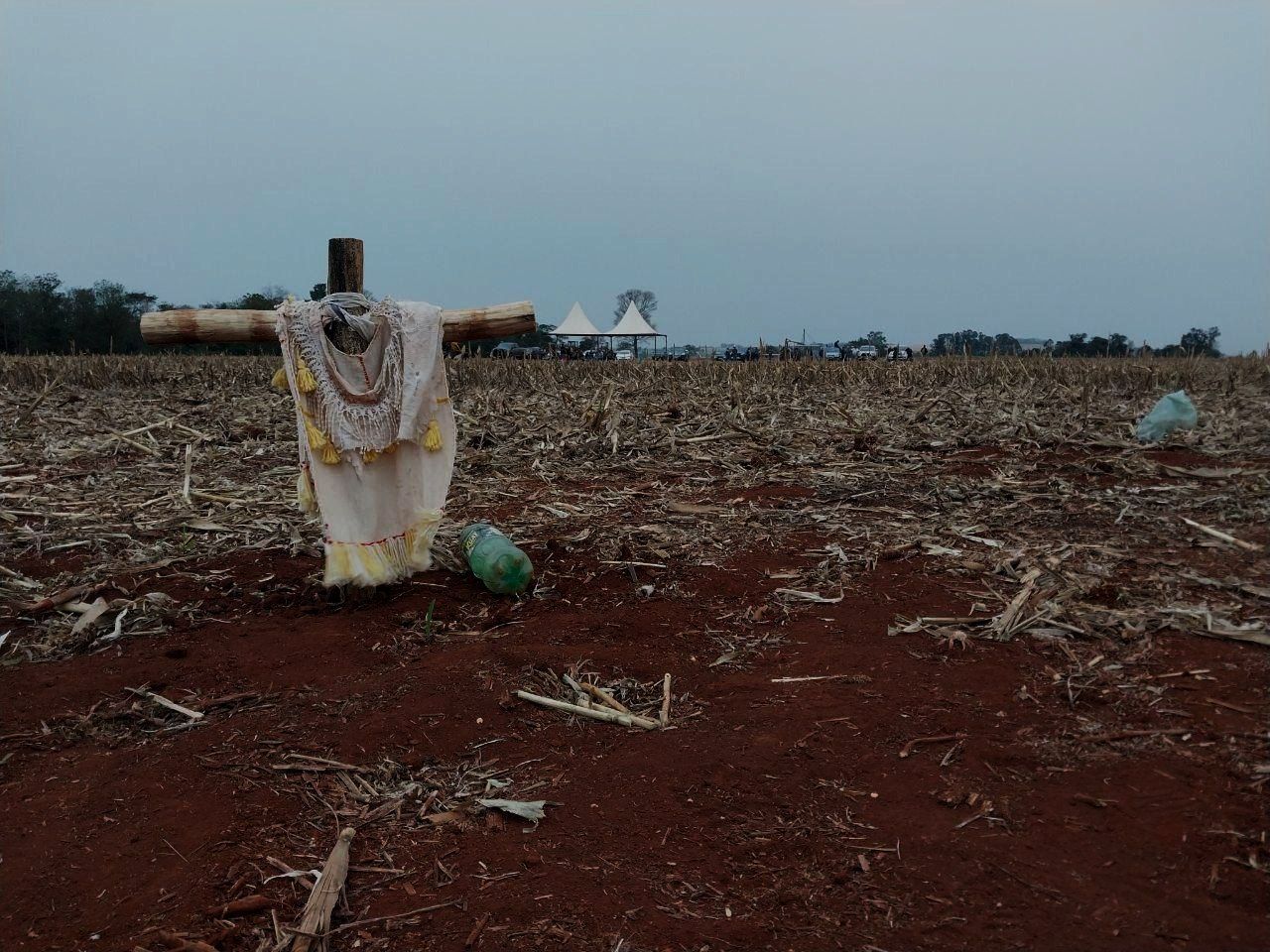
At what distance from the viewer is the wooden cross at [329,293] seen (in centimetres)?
430

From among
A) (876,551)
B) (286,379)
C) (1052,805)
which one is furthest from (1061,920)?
(286,379)

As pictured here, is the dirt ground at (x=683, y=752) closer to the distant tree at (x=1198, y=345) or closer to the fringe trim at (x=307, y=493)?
the fringe trim at (x=307, y=493)

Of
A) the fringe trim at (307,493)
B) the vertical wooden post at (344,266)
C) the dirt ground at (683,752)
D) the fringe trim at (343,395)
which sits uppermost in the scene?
the vertical wooden post at (344,266)

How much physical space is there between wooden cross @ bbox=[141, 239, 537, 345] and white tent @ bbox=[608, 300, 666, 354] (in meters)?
37.8

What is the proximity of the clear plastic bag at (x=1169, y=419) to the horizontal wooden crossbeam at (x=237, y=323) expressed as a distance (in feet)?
24.1

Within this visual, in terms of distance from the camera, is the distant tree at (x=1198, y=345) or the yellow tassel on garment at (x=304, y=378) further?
the distant tree at (x=1198, y=345)

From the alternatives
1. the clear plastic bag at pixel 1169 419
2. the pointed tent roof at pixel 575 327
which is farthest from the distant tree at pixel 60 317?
the clear plastic bag at pixel 1169 419

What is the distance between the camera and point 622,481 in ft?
24.9

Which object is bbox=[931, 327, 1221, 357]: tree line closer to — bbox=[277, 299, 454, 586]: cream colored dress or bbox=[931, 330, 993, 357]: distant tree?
bbox=[931, 330, 993, 357]: distant tree

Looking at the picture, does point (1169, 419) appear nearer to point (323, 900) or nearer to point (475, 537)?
point (475, 537)

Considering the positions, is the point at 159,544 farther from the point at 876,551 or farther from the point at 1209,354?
the point at 1209,354

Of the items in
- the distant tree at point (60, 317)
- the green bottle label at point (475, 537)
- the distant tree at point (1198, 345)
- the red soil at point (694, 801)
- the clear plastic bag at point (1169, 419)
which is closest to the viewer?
the red soil at point (694, 801)

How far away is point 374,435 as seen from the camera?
4422 millimetres

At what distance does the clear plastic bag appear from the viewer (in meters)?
8.77
